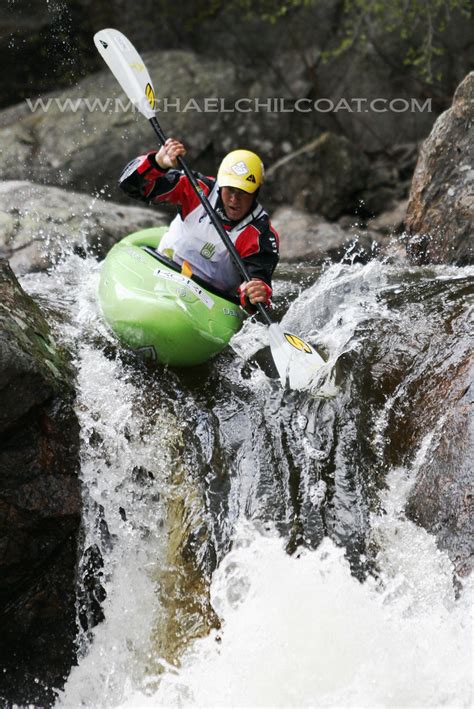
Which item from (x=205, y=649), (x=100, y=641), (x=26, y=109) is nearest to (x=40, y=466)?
(x=100, y=641)

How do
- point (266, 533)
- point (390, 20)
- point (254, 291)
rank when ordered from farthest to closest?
point (390, 20), point (254, 291), point (266, 533)

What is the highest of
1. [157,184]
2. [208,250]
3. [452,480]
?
[157,184]

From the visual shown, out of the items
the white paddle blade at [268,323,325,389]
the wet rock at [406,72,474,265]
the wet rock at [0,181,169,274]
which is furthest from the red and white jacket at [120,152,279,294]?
the wet rock at [0,181,169,274]

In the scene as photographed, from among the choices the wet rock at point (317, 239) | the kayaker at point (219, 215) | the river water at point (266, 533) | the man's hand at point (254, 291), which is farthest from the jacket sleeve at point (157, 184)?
the wet rock at point (317, 239)

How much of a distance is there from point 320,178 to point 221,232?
4543 millimetres

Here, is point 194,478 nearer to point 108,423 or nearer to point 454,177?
point 108,423

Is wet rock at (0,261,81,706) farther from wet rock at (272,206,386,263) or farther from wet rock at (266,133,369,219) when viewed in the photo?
wet rock at (266,133,369,219)

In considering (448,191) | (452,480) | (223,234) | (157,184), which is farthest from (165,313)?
(448,191)

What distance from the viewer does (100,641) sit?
11.1 feet

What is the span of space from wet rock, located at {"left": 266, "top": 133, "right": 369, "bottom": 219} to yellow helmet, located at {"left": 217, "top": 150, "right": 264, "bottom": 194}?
4.24m

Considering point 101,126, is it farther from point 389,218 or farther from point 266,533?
point 266,533

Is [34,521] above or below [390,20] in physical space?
above

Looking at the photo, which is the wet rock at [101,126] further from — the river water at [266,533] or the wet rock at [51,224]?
the river water at [266,533]

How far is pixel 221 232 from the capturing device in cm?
455
